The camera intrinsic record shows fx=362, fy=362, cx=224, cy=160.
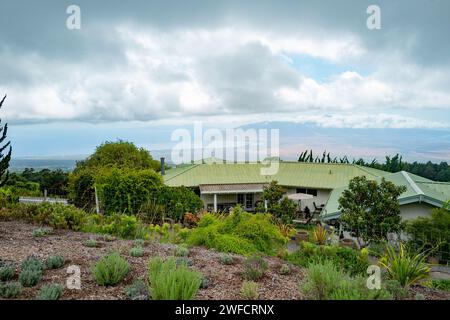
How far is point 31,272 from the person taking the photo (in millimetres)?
4602

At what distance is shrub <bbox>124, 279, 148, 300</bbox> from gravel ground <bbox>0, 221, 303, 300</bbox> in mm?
120

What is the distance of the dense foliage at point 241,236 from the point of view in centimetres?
757

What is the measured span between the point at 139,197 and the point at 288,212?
7239 mm

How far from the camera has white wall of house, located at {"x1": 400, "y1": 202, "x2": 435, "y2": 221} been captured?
15242 millimetres

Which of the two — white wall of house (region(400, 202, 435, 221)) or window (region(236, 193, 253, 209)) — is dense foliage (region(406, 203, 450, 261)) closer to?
white wall of house (region(400, 202, 435, 221))

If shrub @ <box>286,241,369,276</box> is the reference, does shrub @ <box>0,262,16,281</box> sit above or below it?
above

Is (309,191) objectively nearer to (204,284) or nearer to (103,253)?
(103,253)

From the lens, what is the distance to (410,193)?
15344mm

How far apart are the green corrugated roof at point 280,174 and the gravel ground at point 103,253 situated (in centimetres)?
1696

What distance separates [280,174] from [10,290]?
2454 cm

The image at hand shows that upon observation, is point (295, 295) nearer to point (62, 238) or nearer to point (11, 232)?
point (62, 238)

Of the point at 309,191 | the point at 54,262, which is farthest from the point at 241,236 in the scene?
the point at 309,191

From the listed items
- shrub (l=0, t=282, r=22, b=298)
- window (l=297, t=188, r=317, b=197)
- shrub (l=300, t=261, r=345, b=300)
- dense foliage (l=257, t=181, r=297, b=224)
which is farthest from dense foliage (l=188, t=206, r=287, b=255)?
window (l=297, t=188, r=317, b=197)

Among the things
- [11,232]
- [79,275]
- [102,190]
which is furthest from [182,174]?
[79,275]
